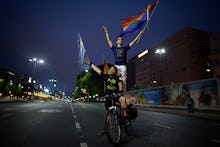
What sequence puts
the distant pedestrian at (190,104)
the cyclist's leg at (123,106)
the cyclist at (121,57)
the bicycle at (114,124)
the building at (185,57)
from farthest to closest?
the building at (185,57) → the distant pedestrian at (190,104) → the cyclist at (121,57) → the cyclist's leg at (123,106) → the bicycle at (114,124)

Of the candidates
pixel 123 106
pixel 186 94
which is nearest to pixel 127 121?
pixel 123 106

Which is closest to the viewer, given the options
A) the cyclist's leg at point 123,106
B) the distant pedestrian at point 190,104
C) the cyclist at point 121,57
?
the cyclist's leg at point 123,106

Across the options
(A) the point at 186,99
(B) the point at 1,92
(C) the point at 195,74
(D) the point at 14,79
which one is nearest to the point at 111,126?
(A) the point at 186,99

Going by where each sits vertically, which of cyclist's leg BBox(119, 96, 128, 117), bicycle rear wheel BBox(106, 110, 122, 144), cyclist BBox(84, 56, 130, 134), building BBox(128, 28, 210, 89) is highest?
building BBox(128, 28, 210, 89)

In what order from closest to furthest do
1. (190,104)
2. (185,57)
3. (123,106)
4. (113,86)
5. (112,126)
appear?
(112,126)
(123,106)
(113,86)
(190,104)
(185,57)

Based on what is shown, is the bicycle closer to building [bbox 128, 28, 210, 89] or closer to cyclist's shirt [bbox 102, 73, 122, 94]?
cyclist's shirt [bbox 102, 73, 122, 94]

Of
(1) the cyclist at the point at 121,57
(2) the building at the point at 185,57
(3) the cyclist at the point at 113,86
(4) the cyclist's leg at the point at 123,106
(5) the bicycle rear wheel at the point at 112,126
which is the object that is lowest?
(5) the bicycle rear wheel at the point at 112,126

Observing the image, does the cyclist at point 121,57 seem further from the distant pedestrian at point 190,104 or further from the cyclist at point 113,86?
the distant pedestrian at point 190,104

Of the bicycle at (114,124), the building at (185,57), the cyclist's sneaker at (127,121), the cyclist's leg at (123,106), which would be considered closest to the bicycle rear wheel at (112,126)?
the bicycle at (114,124)

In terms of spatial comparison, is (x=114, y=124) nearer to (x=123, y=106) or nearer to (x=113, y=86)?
(x=123, y=106)

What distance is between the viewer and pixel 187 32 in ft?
319

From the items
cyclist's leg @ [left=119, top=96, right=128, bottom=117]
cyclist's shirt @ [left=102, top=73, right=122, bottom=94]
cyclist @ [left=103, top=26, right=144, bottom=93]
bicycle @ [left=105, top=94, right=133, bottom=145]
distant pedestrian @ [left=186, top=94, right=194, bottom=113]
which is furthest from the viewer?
distant pedestrian @ [left=186, top=94, right=194, bottom=113]

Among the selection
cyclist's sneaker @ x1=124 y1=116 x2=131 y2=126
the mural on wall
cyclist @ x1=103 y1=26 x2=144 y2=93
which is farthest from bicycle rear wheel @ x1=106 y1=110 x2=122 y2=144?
the mural on wall

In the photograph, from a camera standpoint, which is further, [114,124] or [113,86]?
[113,86]
